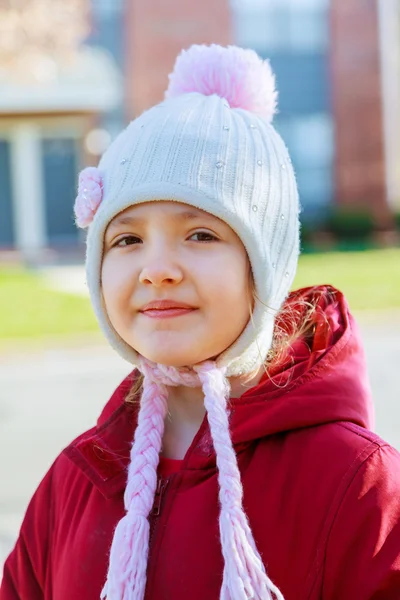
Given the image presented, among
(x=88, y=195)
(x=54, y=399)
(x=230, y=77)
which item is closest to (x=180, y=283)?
(x=88, y=195)

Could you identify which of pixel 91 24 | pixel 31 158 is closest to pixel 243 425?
pixel 31 158

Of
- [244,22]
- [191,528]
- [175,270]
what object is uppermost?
[244,22]

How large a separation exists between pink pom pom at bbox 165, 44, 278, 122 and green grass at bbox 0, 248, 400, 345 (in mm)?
8592

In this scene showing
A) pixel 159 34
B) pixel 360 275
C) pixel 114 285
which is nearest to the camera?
pixel 114 285

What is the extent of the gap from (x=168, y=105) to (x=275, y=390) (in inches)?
24.2

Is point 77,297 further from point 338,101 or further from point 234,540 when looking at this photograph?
point 338,101

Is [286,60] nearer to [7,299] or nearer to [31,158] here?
[31,158]

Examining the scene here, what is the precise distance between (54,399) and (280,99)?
1842 centimetres

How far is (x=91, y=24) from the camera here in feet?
75.7

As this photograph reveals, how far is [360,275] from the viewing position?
49.3ft

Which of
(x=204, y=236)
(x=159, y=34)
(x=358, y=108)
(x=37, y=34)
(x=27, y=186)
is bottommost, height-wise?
(x=204, y=236)

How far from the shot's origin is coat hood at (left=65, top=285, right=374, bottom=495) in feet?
5.26

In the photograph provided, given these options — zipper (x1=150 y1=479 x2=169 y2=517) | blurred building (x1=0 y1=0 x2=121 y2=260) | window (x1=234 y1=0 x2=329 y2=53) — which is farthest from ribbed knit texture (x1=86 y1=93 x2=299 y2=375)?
window (x1=234 y1=0 x2=329 y2=53)

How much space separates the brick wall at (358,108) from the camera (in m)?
25.7
